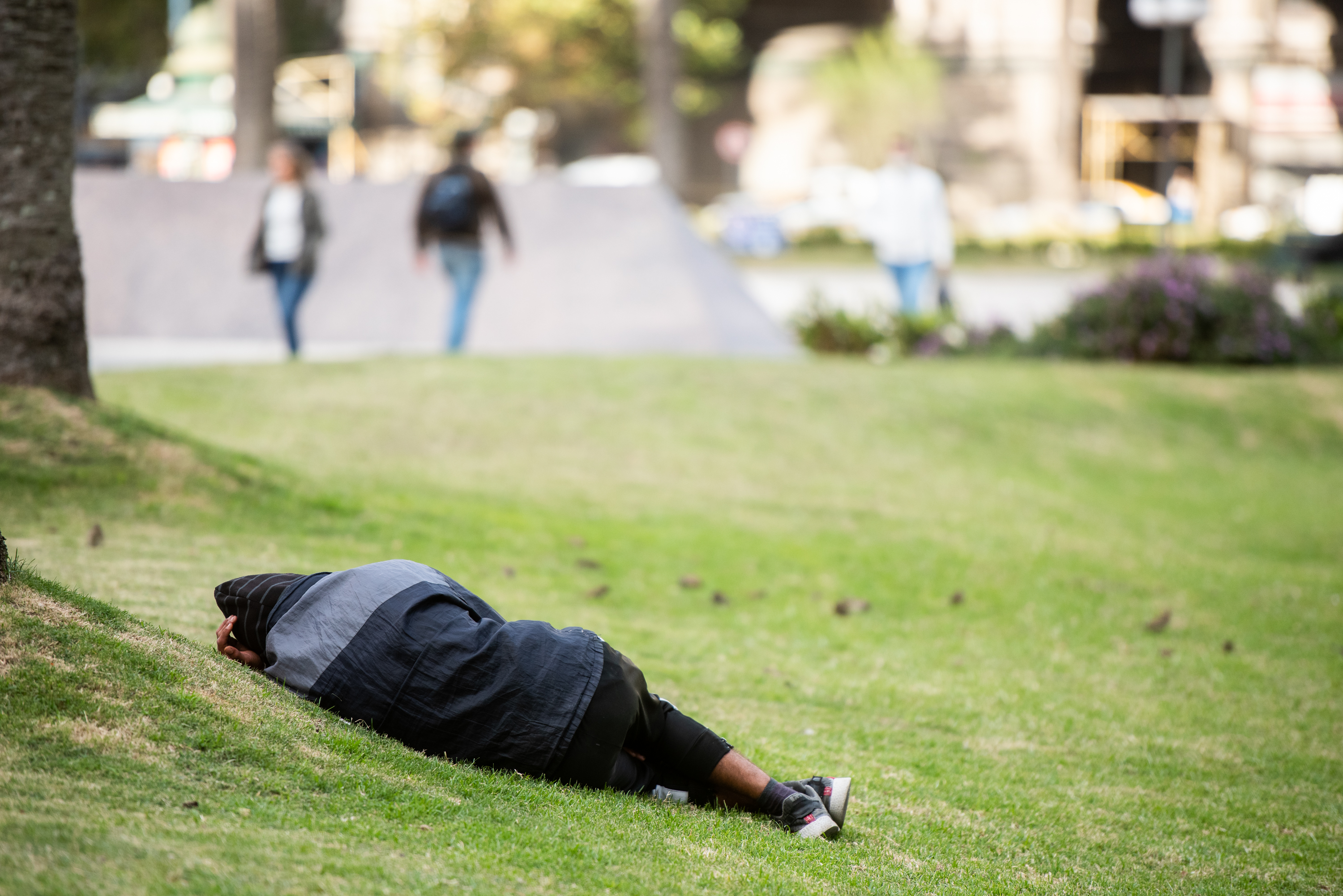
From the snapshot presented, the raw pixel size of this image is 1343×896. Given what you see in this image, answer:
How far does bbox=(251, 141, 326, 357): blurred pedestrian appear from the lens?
39.9ft

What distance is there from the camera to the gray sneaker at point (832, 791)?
3.97 m

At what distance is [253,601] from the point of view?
3.99m

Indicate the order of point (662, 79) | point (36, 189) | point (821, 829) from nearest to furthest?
point (821, 829)
point (36, 189)
point (662, 79)

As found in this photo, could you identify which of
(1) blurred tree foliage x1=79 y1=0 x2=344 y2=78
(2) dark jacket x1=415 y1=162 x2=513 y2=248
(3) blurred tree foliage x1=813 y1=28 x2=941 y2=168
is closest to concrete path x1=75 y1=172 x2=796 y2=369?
(2) dark jacket x1=415 y1=162 x2=513 y2=248

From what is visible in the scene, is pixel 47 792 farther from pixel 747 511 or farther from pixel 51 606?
pixel 747 511

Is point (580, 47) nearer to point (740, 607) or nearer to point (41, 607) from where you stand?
point (740, 607)

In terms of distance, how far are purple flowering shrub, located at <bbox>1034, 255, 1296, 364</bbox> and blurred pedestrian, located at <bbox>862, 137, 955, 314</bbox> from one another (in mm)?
1492

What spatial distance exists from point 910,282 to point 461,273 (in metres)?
5.02


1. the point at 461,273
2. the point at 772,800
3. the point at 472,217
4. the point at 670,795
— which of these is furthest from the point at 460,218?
the point at 772,800

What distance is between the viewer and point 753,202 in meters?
46.2

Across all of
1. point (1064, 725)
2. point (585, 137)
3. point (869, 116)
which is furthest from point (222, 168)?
point (1064, 725)

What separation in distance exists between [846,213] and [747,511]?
3412cm

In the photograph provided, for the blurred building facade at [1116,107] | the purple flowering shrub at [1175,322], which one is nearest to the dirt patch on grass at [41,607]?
the purple flowering shrub at [1175,322]

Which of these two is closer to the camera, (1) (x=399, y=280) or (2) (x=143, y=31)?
(1) (x=399, y=280)
